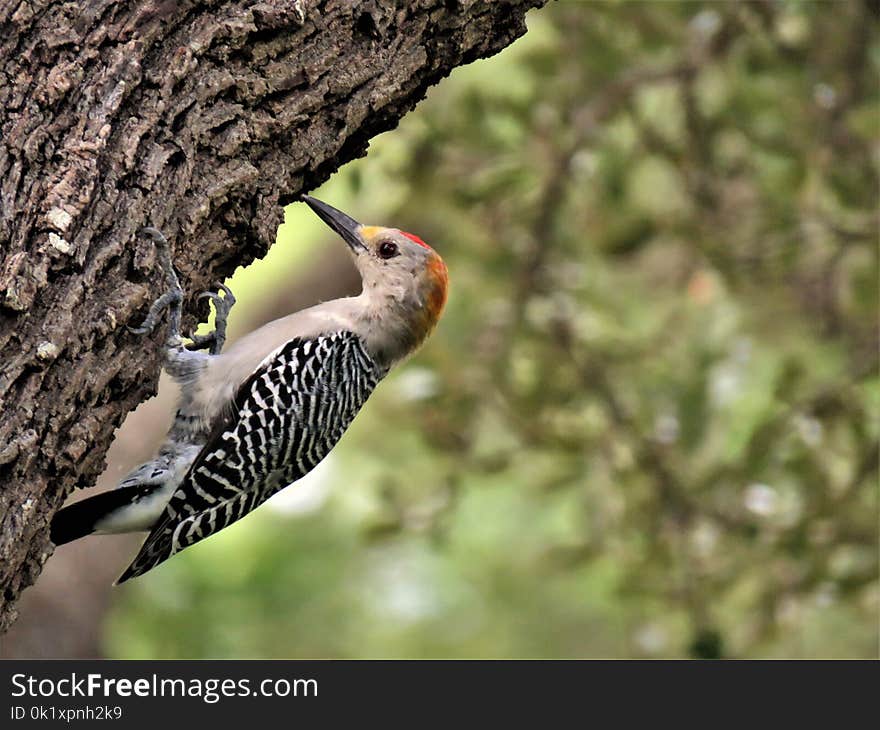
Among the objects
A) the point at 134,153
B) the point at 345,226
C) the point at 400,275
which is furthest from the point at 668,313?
the point at 134,153

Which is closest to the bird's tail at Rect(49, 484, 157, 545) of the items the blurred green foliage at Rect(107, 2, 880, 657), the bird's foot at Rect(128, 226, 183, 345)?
the bird's foot at Rect(128, 226, 183, 345)

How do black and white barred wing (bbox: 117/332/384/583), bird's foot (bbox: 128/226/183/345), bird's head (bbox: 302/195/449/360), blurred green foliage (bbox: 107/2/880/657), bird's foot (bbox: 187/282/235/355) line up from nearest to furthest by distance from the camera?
1. bird's foot (bbox: 128/226/183/345)
2. black and white barred wing (bbox: 117/332/384/583)
3. bird's foot (bbox: 187/282/235/355)
4. bird's head (bbox: 302/195/449/360)
5. blurred green foliage (bbox: 107/2/880/657)

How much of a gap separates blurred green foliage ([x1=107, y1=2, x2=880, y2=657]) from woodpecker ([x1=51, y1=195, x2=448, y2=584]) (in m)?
0.66

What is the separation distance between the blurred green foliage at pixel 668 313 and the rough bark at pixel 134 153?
212cm

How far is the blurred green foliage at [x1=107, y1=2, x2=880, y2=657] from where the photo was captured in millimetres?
6289

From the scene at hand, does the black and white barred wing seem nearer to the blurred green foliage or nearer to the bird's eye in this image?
the bird's eye

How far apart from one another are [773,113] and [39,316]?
4.69 metres

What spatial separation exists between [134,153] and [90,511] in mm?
1666

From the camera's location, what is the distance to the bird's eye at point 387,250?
5.64 meters

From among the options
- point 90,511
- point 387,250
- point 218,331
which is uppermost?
point 387,250

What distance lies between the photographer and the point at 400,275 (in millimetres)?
5602

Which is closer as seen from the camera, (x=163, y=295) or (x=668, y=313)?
(x=163, y=295)

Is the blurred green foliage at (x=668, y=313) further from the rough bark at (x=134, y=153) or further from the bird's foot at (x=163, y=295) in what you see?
the bird's foot at (x=163, y=295)

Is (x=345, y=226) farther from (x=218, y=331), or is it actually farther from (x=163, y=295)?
(x=163, y=295)
